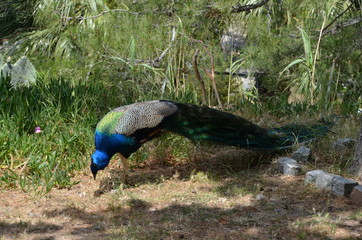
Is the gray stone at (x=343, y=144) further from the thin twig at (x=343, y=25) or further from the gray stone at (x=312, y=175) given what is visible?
the thin twig at (x=343, y=25)

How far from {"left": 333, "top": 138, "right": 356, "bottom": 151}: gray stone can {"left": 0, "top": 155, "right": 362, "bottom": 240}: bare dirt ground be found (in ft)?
1.69

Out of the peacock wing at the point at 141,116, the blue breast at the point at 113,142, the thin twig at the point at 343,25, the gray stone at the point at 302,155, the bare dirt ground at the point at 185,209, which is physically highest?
the thin twig at the point at 343,25

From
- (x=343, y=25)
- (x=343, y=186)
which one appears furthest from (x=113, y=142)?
(x=343, y=25)

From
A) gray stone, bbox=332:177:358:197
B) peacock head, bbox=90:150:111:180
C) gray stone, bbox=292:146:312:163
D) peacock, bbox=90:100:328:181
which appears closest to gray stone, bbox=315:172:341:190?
gray stone, bbox=332:177:358:197

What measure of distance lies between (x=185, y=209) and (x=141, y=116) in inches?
32.1

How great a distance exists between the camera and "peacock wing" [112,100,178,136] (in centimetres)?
376

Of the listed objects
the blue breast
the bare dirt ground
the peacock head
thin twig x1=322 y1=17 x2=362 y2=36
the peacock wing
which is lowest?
the bare dirt ground

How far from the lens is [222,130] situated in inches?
162

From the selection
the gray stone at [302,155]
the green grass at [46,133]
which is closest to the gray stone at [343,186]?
the gray stone at [302,155]

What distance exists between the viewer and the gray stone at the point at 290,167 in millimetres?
3908

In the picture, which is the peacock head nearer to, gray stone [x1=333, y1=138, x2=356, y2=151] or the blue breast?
the blue breast

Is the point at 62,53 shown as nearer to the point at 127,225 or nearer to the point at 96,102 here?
the point at 96,102

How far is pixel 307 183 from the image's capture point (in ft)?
12.1

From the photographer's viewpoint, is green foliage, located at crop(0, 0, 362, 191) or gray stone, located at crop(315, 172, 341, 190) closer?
gray stone, located at crop(315, 172, 341, 190)
